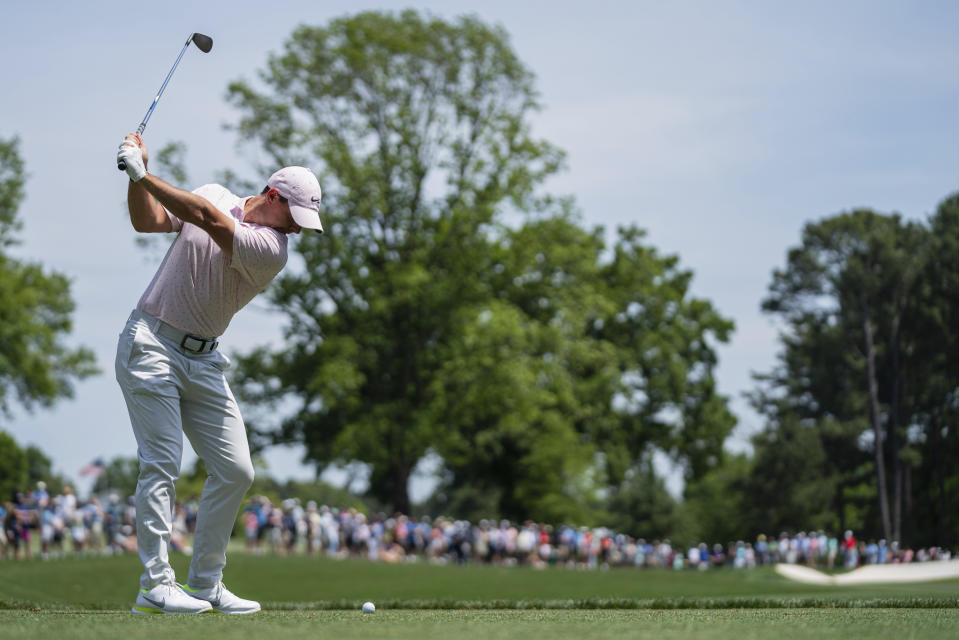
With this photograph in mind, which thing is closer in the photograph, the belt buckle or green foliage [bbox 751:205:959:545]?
the belt buckle

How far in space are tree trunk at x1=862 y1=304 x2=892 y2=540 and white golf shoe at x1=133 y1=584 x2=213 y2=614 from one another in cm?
3599

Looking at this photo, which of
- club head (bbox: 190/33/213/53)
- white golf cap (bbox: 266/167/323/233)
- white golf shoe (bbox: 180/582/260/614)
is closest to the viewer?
white golf cap (bbox: 266/167/323/233)

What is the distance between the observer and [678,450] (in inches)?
2143

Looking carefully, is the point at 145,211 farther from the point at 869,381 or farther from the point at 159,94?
the point at 869,381

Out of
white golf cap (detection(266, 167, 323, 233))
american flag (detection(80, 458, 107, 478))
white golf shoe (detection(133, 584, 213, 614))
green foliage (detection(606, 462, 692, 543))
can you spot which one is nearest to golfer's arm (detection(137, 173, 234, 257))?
white golf cap (detection(266, 167, 323, 233))

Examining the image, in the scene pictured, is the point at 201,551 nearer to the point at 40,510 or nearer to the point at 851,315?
the point at 40,510

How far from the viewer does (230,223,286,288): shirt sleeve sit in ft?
20.1

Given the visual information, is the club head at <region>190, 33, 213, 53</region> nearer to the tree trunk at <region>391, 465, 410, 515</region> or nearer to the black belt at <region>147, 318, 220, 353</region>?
the black belt at <region>147, 318, 220, 353</region>

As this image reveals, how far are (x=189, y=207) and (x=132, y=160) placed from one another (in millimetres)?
380

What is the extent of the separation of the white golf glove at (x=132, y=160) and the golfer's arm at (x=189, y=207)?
3 centimetres

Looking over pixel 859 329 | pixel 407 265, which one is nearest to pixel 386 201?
pixel 407 265

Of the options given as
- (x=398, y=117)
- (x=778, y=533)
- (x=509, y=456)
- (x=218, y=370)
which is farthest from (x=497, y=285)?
(x=218, y=370)

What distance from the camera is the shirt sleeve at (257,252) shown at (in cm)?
614

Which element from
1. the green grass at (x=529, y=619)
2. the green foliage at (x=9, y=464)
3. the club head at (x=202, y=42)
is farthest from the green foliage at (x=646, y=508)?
the club head at (x=202, y=42)
